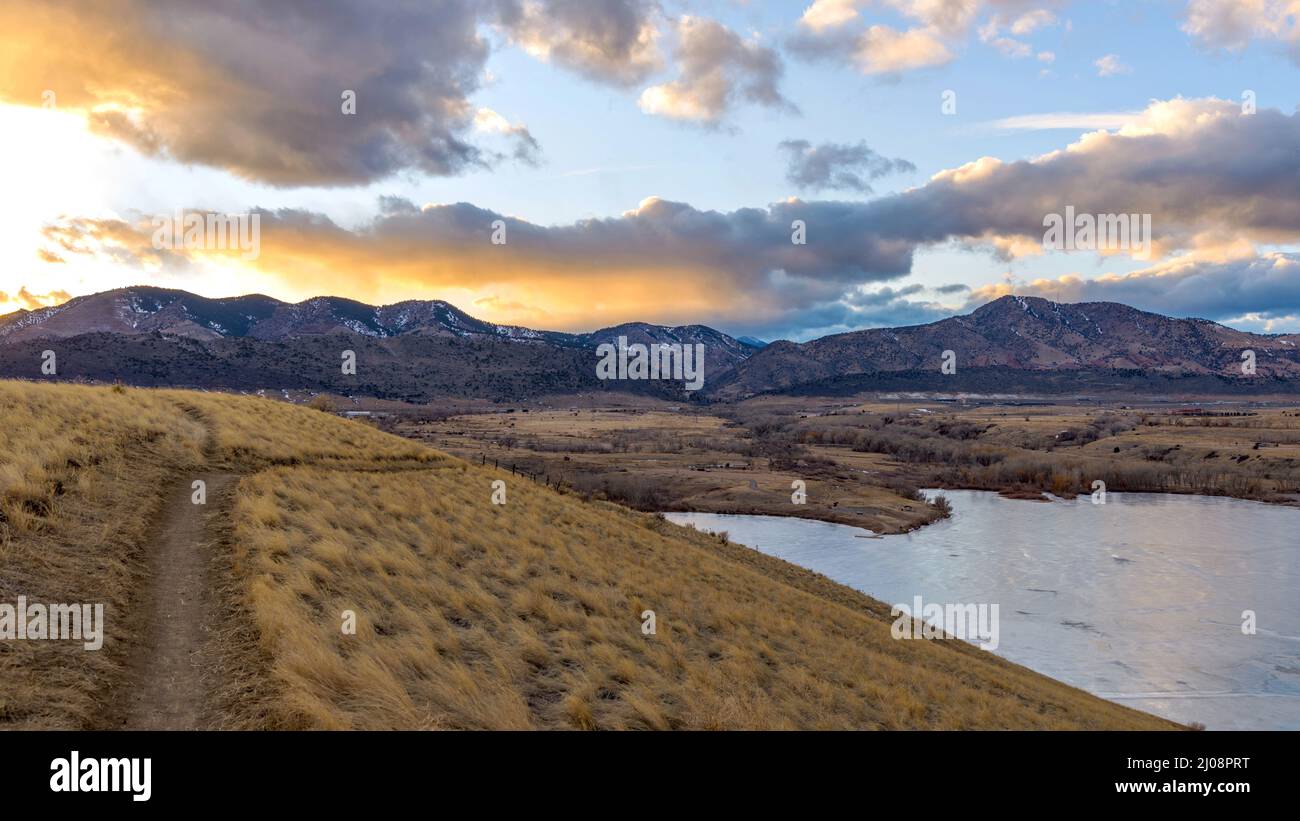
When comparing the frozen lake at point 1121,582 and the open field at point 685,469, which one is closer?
the frozen lake at point 1121,582

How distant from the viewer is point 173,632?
375 inches

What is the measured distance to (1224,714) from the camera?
24219 mm

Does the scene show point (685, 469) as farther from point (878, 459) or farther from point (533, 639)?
point (533, 639)

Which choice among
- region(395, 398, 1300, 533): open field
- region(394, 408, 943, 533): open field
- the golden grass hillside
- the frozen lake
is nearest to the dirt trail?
the golden grass hillside

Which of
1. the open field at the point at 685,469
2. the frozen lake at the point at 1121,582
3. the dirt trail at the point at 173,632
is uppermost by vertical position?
the dirt trail at the point at 173,632

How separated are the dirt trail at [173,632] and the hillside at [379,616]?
4cm

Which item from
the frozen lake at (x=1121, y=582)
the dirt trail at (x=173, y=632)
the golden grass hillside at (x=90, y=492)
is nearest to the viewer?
the dirt trail at (x=173, y=632)

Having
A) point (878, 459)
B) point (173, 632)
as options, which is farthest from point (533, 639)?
point (878, 459)

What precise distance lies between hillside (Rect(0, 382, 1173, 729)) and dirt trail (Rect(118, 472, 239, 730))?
41 millimetres

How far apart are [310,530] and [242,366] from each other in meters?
198

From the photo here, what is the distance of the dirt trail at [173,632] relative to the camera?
7570mm

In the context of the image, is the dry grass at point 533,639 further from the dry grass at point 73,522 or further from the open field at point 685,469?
the open field at point 685,469

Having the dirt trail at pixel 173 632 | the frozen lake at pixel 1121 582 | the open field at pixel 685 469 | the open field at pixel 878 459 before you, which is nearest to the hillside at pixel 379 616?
the dirt trail at pixel 173 632

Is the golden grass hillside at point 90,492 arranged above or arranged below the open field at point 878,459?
above
